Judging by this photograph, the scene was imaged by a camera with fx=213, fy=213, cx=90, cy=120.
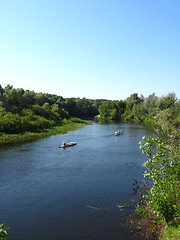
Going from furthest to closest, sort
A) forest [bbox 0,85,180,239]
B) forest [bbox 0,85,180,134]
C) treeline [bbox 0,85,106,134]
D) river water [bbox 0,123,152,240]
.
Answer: forest [bbox 0,85,180,134] → treeline [bbox 0,85,106,134] → river water [bbox 0,123,152,240] → forest [bbox 0,85,180,239]

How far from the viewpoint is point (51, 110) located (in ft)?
256

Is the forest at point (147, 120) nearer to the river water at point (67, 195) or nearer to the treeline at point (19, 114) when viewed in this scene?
the treeline at point (19, 114)

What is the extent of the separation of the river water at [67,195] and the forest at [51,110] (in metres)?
7.08

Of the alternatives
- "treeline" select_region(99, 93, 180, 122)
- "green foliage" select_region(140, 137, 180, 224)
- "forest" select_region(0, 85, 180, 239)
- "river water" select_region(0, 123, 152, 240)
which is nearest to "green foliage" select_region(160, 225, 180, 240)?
"forest" select_region(0, 85, 180, 239)

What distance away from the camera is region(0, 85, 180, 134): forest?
47.5 m

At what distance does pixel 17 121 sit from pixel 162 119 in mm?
40987

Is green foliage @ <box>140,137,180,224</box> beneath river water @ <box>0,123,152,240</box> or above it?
above

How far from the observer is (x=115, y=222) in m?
13.3

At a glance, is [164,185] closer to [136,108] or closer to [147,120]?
[147,120]

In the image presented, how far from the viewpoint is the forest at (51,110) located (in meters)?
47.5

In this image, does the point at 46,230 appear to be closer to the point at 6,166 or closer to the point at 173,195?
the point at 173,195

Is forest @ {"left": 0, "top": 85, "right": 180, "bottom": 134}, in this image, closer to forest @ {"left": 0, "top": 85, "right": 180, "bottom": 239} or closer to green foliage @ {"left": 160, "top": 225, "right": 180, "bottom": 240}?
forest @ {"left": 0, "top": 85, "right": 180, "bottom": 239}

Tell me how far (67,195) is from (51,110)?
62.9 m

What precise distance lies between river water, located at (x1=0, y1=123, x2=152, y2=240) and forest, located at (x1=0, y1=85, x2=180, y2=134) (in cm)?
708
